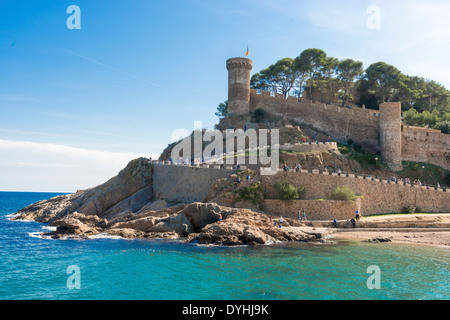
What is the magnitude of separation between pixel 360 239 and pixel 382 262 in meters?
6.54

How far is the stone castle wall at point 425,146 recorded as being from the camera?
135 ft

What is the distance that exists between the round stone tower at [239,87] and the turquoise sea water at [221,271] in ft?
97.9

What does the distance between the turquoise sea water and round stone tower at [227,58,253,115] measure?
29.8 meters

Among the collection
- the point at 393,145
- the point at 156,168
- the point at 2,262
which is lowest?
the point at 2,262

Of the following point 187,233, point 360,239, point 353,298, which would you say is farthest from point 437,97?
point 353,298

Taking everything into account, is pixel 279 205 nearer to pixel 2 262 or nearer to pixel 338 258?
pixel 338 258

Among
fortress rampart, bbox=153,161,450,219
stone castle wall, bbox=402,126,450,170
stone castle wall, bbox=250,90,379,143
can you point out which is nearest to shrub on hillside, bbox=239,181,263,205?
fortress rampart, bbox=153,161,450,219

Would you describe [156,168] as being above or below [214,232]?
above

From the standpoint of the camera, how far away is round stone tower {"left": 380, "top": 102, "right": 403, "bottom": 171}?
3956 centimetres

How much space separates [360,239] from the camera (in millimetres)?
24938

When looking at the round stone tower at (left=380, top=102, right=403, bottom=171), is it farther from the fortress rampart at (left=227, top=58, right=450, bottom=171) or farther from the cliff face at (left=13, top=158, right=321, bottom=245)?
the cliff face at (left=13, top=158, right=321, bottom=245)

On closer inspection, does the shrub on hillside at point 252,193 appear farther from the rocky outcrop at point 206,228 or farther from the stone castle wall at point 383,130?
the stone castle wall at point 383,130

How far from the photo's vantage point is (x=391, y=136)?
40.1 m

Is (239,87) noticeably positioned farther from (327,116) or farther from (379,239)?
(379,239)
